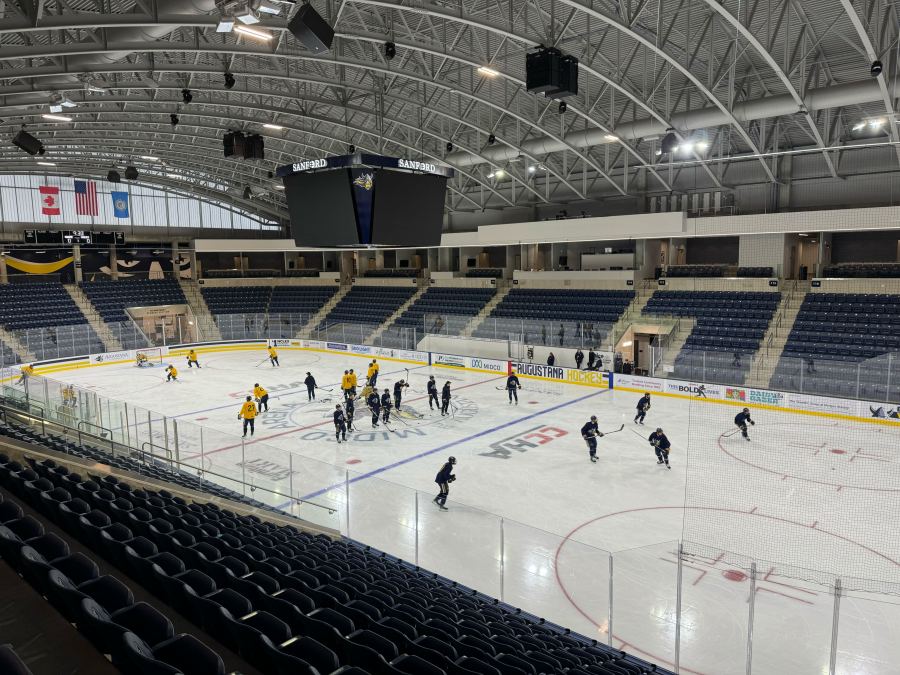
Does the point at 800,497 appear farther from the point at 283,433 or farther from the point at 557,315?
the point at 557,315

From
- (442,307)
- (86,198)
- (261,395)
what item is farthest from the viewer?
(86,198)

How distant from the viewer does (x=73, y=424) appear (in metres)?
16.1

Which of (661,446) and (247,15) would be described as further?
(661,446)

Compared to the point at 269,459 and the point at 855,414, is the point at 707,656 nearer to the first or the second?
the point at 269,459

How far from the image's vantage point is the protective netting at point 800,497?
10.3 metres

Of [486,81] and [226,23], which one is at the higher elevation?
[486,81]

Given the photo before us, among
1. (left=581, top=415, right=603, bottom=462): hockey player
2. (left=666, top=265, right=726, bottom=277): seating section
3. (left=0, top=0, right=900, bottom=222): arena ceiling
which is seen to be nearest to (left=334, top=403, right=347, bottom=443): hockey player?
(left=581, top=415, right=603, bottom=462): hockey player

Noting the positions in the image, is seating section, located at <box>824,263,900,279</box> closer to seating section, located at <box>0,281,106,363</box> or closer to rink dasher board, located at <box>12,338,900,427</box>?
rink dasher board, located at <box>12,338,900,427</box>

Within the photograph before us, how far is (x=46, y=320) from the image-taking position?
36.6 metres

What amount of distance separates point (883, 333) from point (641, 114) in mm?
12909

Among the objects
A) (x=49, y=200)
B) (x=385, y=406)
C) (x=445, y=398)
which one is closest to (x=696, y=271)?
(x=445, y=398)

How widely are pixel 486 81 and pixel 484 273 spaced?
17.2 meters

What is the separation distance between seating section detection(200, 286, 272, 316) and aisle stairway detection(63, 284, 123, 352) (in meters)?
7.79

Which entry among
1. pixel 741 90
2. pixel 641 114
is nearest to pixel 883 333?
pixel 741 90
